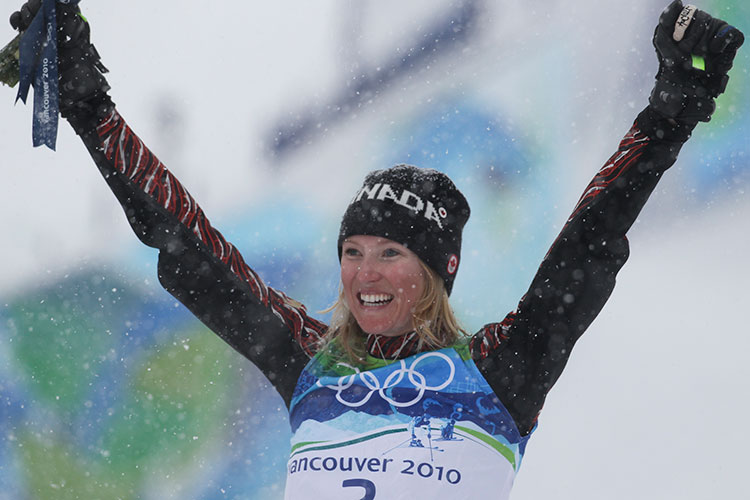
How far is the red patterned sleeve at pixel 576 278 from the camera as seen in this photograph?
2689 mm

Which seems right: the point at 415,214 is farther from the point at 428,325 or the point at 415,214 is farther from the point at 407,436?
the point at 407,436

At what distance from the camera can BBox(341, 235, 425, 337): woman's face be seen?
9.49 feet

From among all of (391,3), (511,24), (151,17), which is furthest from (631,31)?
(151,17)

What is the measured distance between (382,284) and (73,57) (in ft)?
3.89

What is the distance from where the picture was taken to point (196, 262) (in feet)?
9.91

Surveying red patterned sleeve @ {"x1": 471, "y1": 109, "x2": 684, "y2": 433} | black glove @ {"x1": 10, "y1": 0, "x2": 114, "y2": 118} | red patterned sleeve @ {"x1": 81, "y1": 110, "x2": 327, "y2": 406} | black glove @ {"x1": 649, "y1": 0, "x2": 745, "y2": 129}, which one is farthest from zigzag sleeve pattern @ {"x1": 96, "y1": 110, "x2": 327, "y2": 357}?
black glove @ {"x1": 649, "y1": 0, "x2": 745, "y2": 129}

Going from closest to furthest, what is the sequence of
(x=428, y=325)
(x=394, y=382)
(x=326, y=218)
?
(x=394, y=382) → (x=428, y=325) → (x=326, y=218)

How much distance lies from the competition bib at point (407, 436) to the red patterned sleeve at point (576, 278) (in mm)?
83

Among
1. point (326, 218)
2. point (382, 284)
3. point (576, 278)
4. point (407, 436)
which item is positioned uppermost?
point (326, 218)

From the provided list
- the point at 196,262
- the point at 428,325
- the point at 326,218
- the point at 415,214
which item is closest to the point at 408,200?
the point at 415,214

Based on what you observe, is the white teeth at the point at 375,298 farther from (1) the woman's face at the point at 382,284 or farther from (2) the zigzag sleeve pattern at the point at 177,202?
(2) the zigzag sleeve pattern at the point at 177,202

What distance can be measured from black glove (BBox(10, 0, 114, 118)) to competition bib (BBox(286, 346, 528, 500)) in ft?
3.86

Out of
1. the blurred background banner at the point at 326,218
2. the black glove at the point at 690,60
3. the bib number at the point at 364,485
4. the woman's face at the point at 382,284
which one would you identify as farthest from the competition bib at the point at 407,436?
the blurred background banner at the point at 326,218

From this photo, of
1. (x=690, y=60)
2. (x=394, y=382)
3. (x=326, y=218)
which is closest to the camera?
(x=690, y=60)
